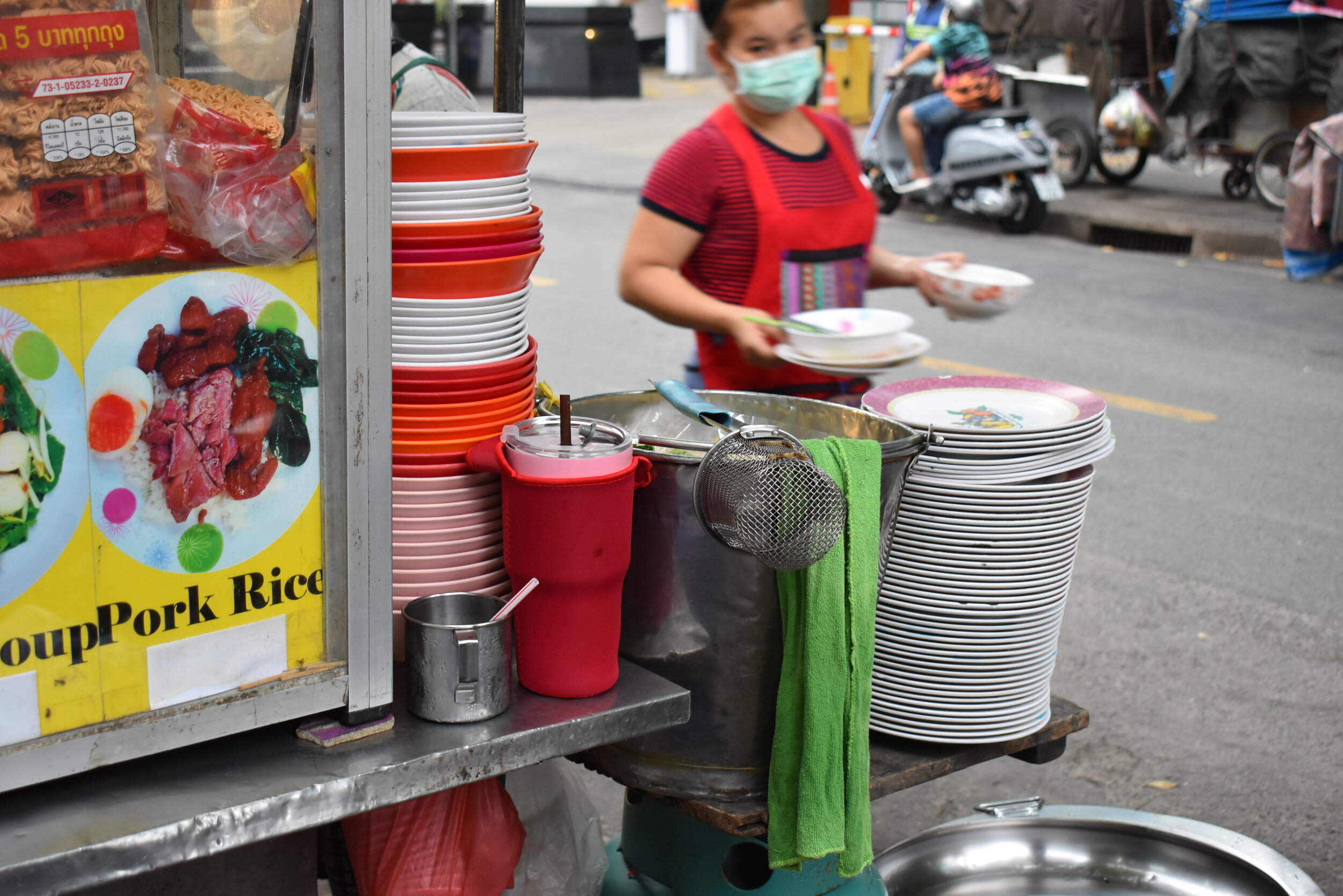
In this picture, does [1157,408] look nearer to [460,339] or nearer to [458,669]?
[460,339]

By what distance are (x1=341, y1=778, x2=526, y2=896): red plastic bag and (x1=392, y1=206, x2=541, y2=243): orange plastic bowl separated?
0.78m

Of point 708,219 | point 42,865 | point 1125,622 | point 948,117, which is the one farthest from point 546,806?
point 948,117

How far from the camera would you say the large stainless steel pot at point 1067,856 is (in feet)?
8.86

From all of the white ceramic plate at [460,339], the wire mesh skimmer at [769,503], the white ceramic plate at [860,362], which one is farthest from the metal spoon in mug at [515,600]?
the white ceramic plate at [860,362]

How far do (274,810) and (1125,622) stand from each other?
3396 mm

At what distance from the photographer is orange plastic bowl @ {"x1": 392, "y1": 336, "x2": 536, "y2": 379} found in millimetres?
1856

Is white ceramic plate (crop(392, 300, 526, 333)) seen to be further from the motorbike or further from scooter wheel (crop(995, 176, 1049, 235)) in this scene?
scooter wheel (crop(995, 176, 1049, 235))

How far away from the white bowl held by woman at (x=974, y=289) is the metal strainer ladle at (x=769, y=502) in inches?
40.6

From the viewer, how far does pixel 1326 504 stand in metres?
5.30

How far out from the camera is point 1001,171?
1059cm

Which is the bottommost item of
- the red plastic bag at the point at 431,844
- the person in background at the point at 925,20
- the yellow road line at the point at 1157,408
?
the yellow road line at the point at 1157,408

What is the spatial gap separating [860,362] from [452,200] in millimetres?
927

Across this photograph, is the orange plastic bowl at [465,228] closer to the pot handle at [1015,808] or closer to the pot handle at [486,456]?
the pot handle at [486,456]

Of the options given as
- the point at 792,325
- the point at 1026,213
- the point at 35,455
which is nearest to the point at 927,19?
the point at 1026,213
